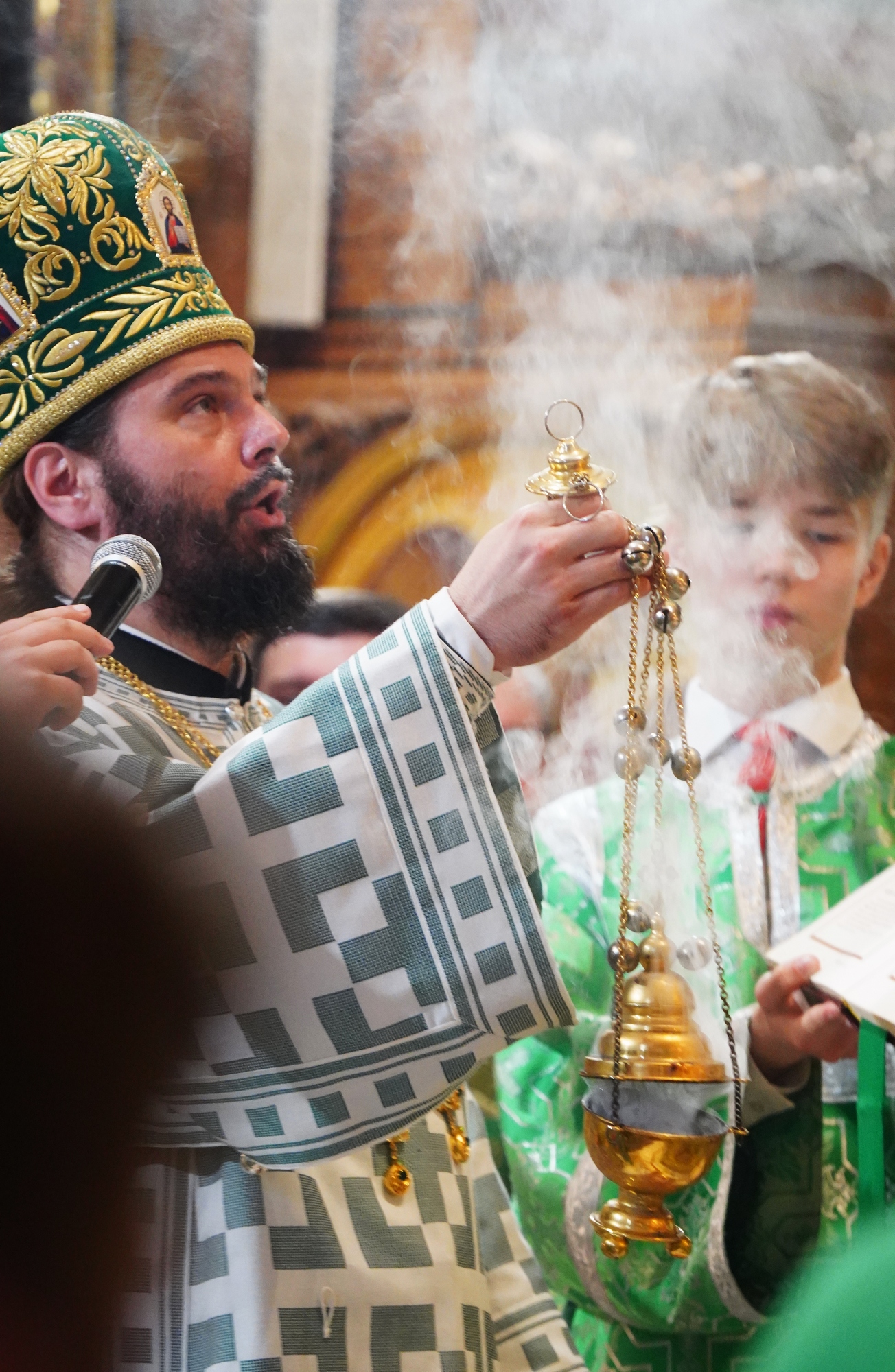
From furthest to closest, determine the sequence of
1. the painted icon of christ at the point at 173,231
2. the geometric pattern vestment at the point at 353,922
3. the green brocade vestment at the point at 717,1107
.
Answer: the green brocade vestment at the point at 717,1107 → the painted icon of christ at the point at 173,231 → the geometric pattern vestment at the point at 353,922

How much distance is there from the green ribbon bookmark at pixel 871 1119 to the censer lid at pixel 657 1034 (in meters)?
0.41

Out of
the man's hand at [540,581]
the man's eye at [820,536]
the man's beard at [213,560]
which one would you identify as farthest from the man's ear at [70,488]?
the man's eye at [820,536]

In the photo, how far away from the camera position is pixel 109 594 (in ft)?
5.17

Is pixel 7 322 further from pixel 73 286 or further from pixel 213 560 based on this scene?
pixel 213 560

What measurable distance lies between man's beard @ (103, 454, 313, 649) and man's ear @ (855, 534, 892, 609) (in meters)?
1.17

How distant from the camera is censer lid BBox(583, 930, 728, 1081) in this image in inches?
69.4

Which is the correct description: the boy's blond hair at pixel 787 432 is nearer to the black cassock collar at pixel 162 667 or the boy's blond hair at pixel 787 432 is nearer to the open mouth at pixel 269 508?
the open mouth at pixel 269 508

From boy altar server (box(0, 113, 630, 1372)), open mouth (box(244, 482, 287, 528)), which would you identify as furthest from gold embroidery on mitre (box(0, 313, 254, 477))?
boy altar server (box(0, 113, 630, 1372))

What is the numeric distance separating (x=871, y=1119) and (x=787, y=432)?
130cm

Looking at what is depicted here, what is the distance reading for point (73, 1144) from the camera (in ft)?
1.95

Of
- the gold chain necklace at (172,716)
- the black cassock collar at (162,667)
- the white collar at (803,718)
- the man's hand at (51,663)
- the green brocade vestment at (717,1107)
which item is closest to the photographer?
the man's hand at (51,663)

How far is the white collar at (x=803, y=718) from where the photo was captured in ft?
8.66

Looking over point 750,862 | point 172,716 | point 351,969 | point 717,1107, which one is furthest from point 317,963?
point 750,862

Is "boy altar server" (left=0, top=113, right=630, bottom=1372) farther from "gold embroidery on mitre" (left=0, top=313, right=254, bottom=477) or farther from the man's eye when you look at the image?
the man's eye
